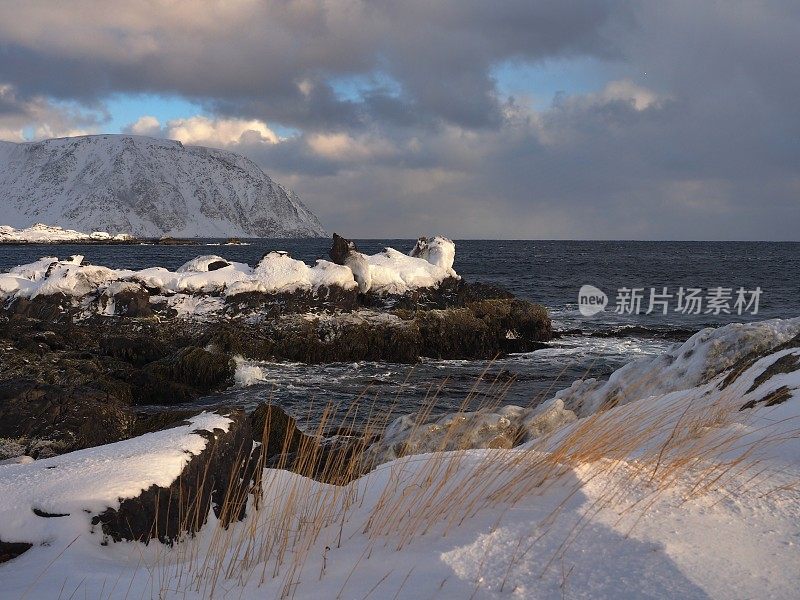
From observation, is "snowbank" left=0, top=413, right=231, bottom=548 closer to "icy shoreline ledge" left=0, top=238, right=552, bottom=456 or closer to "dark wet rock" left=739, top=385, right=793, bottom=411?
"dark wet rock" left=739, top=385, right=793, bottom=411

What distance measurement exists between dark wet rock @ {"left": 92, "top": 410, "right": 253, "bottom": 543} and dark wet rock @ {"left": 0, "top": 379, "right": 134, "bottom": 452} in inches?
166

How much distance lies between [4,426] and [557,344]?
56.7ft

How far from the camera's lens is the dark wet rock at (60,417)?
7492mm

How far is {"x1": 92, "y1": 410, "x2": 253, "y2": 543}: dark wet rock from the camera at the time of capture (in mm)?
3127

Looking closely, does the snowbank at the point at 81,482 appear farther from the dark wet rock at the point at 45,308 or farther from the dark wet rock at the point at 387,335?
the dark wet rock at the point at 45,308

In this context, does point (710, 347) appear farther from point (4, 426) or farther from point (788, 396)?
point (4, 426)

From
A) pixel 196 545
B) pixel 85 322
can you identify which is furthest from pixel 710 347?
pixel 85 322

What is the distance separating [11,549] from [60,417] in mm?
5532

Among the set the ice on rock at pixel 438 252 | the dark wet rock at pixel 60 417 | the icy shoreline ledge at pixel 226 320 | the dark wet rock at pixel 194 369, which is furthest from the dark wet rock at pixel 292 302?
the dark wet rock at pixel 60 417

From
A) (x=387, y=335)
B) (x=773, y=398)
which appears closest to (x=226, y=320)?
(x=387, y=335)

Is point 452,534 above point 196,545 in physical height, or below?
above

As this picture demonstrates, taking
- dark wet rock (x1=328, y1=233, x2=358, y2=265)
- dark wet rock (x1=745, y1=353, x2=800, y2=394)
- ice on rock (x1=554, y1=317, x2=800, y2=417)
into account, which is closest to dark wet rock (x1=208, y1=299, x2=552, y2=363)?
dark wet rock (x1=328, y1=233, x2=358, y2=265)

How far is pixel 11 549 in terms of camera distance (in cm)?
281

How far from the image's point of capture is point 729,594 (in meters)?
2.09
